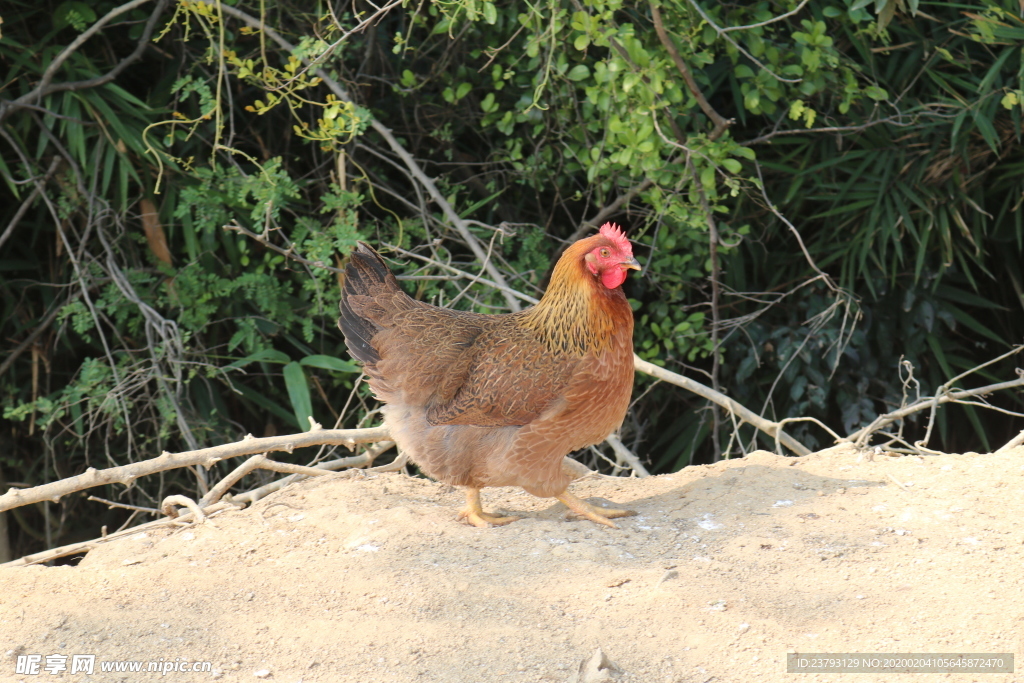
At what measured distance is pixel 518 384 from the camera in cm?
317

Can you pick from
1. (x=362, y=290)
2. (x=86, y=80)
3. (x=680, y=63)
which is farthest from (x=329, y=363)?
(x=680, y=63)

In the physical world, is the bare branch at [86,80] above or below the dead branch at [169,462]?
above

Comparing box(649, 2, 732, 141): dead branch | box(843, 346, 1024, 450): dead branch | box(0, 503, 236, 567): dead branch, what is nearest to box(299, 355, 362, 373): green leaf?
box(0, 503, 236, 567): dead branch

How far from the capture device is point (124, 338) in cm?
Answer: 494

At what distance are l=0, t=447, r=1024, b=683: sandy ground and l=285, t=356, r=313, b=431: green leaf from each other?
87 cm

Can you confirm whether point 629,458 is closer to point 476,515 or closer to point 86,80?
point 476,515

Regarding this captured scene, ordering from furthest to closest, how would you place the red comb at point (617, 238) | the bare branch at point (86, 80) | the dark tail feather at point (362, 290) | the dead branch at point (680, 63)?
the bare branch at point (86, 80)
the dead branch at point (680, 63)
the dark tail feather at point (362, 290)
the red comb at point (617, 238)

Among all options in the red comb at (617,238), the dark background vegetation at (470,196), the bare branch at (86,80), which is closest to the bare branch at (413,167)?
the dark background vegetation at (470,196)

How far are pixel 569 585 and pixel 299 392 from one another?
2.11 metres

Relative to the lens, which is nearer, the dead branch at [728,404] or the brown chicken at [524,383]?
the brown chicken at [524,383]

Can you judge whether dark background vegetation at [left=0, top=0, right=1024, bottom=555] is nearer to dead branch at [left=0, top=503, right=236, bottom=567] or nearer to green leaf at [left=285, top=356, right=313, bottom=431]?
green leaf at [left=285, top=356, right=313, bottom=431]

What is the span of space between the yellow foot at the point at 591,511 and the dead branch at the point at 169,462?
2.88ft

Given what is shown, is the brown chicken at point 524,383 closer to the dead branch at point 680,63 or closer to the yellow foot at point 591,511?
the yellow foot at point 591,511

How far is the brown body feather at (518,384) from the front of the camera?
314 centimetres
